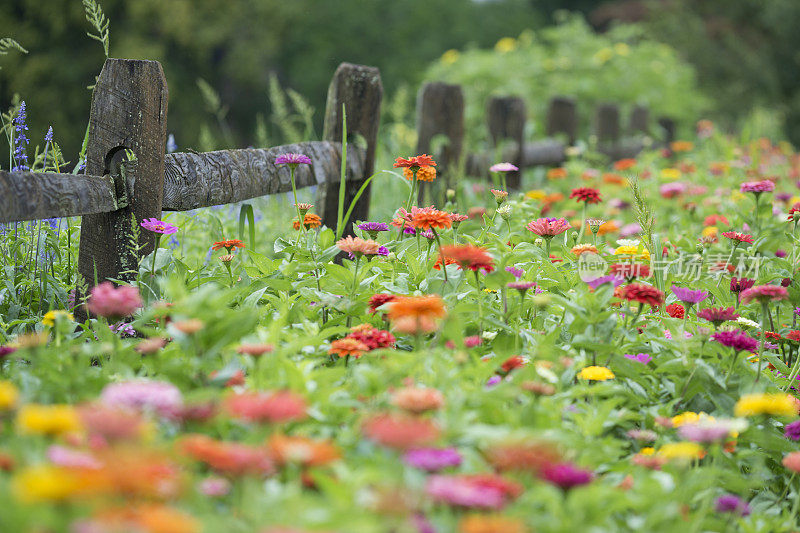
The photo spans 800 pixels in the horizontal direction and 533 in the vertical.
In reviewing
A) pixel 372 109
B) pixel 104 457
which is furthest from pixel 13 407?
pixel 372 109

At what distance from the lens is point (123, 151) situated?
220cm

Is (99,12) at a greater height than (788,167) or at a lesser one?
greater

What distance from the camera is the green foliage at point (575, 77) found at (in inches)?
348

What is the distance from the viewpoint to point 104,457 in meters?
0.95

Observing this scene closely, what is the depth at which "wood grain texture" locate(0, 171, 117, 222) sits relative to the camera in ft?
5.89

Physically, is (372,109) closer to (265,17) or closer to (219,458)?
(219,458)

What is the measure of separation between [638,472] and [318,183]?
206cm

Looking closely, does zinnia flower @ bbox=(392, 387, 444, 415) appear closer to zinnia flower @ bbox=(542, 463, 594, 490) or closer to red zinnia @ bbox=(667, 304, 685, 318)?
zinnia flower @ bbox=(542, 463, 594, 490)

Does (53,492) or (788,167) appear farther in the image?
(788,167)

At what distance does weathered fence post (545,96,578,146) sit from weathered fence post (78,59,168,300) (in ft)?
16.9

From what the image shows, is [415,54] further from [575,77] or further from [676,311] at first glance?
[676,311]

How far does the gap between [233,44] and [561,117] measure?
39.0 feet

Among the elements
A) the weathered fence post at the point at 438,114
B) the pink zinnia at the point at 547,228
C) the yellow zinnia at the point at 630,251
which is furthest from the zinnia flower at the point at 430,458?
the weathered fence post at the point at 438,114

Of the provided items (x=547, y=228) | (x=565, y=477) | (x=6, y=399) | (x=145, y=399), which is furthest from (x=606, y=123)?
(x=6, y=399)
